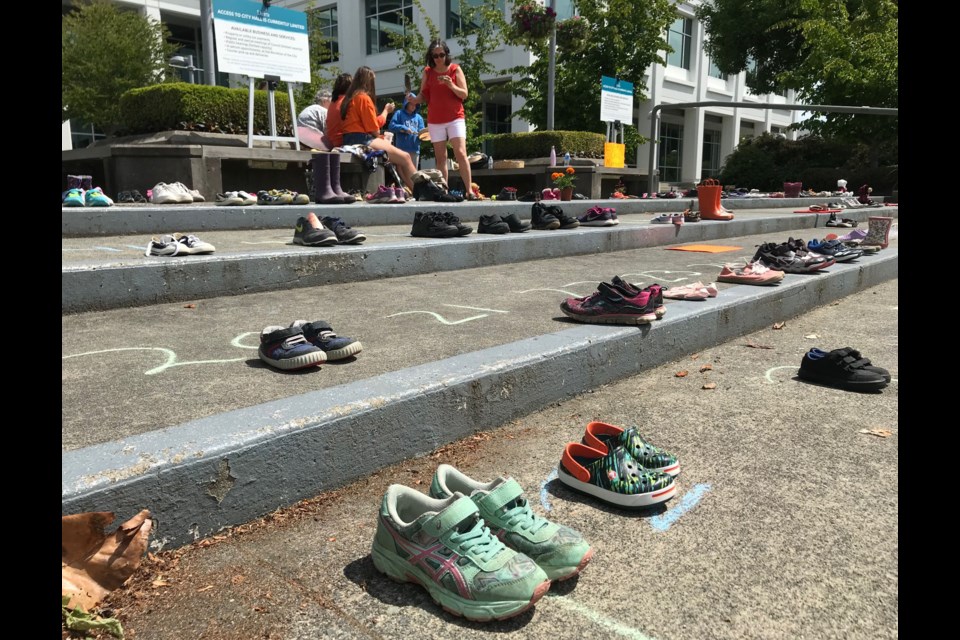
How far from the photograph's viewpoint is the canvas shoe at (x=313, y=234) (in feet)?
18.5

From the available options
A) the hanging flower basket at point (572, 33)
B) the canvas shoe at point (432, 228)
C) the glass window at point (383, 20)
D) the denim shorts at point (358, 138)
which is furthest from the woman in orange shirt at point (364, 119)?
the glass window at point (383, 20)

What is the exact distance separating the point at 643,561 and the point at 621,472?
37 centimetres

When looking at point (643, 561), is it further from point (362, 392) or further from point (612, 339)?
point (612, 339)

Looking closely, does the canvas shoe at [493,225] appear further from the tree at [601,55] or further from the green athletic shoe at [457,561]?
the tree at [601,55]

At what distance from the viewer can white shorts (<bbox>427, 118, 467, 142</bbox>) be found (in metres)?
10.4

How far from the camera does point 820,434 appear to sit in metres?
2.95

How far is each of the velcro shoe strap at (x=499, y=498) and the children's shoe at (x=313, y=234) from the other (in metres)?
4.13

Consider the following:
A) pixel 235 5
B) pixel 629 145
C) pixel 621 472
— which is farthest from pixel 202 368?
pixel 629 145

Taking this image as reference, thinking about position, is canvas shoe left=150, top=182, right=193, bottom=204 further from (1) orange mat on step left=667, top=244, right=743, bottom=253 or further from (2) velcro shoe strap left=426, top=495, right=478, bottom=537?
(2) velcro shoe strap left=426, top=495, right=478, bottom=537

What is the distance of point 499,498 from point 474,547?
190 millimetres

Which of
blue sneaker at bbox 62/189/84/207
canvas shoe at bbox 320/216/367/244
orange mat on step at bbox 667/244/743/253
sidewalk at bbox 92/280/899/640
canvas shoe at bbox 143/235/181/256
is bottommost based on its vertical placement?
sidewalk at bbox 92/280/899/640

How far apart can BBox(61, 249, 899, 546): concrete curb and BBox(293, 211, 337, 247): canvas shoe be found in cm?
279

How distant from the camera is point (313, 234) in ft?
18.6

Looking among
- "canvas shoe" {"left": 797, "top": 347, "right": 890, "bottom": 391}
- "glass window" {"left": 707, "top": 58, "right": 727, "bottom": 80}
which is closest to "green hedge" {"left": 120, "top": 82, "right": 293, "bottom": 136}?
"canvas shoe" {"left": 797, "top": 347, "right": 890, "bottom": 391}
